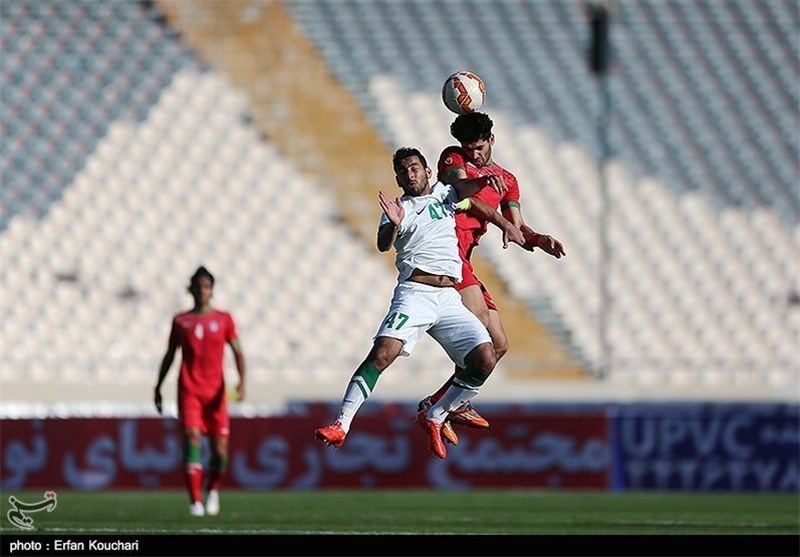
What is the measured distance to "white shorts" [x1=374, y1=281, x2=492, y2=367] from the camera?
917 cm

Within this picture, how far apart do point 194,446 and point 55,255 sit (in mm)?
8181

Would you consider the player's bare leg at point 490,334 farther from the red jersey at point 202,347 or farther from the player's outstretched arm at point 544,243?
the red jersey at point 202,347

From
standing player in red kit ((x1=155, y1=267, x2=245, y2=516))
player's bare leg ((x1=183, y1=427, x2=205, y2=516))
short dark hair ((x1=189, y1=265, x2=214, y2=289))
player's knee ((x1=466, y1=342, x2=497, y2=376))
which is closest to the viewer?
player's knee ((x1=466, y1=342, x2=497, y2=376))

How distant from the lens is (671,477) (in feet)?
55.5

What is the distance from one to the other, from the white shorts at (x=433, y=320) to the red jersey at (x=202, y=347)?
3.28 meters

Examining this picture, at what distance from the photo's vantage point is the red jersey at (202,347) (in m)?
12.3

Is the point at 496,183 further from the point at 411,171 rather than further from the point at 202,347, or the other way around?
the point at 202,347

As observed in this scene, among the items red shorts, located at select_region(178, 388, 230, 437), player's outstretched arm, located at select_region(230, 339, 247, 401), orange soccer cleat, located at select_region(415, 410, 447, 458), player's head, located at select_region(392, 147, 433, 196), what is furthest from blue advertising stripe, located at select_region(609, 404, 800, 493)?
player's head, located at select_region(392, 147, 433, 196)

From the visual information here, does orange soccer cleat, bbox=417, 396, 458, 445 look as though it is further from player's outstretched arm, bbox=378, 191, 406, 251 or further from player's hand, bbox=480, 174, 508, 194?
player's hand, bbox=480, 174, 508, 194

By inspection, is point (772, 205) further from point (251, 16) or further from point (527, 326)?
point (251, 16)

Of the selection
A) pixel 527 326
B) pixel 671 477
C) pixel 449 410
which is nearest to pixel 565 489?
pixel 671 477

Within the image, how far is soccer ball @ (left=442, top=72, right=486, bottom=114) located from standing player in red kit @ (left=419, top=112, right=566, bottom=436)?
8 centimetres

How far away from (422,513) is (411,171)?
13.2ft

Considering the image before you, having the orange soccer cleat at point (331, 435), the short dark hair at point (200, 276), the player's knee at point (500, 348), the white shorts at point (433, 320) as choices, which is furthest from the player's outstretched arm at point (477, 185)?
the short dark hair at point (200, 276)
